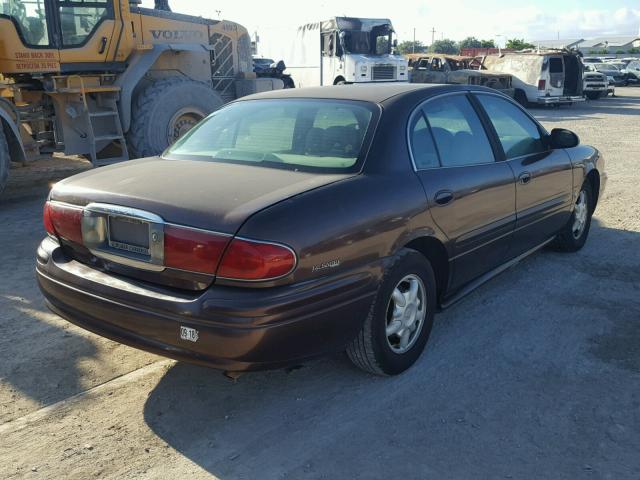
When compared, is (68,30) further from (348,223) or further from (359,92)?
(348,223)

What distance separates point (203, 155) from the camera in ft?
12.5

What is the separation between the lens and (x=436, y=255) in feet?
12.3

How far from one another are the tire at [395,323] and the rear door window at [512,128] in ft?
4.69

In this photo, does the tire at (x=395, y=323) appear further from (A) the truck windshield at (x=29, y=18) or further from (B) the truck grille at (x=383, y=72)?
(B) the truck grille at (x=383, y=72)

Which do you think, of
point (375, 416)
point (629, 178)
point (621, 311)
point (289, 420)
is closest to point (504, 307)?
point (621, 311)

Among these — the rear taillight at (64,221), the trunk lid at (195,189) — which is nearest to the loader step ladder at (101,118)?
the trunk lid at (195,189)

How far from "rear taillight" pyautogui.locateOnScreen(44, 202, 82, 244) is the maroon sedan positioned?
0.01 metres

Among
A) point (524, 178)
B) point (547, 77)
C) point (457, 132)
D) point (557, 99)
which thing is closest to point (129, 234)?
point (457, 132)

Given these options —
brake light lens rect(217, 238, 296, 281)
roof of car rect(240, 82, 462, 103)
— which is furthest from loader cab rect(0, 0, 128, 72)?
brake light lens rect(217, 238, 296, 281)

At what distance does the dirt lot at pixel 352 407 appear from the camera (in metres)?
2.76

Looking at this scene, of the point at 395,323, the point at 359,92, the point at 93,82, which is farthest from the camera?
the point at 93,82

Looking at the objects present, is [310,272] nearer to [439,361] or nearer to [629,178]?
[439,361]

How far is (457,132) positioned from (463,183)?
1.44ft

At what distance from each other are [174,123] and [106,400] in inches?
253
